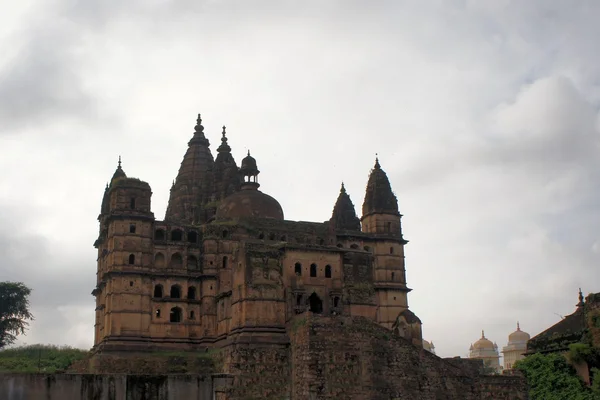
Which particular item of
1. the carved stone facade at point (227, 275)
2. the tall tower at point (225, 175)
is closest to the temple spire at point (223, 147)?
the tall tower at point (225, 175)

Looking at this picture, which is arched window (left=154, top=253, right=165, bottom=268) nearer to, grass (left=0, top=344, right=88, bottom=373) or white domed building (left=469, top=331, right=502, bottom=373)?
grass (left=0, top=344, right=88, bottom=373)

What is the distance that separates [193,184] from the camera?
189 feet

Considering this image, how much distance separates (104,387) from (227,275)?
107 ft

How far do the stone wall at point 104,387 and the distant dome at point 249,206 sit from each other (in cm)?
3389

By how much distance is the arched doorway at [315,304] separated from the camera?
→ 43.6 metres

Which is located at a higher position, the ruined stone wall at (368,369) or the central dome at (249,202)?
the central dome at (249,202)

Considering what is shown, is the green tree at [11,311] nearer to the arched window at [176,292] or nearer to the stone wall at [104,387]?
the arched window at [176,292]

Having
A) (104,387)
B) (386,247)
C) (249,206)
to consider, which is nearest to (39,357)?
(249,206)

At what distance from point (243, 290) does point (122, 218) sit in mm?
9187

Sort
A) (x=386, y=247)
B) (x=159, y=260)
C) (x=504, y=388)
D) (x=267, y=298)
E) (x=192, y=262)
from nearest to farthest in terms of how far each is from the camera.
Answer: (x=504, y=388) < (x=267, y=298) < (x=159, y=260) < (x=192, y=262) < (x=386, y=247)

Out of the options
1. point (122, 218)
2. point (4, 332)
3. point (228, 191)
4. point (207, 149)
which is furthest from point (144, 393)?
point (4, 332)

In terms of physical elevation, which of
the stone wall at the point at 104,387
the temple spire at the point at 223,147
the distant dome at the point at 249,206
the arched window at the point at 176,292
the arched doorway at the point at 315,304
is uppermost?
the temple spire at the point at 223,147

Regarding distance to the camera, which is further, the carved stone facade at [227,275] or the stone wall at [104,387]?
the carved stone facade at [227,275]

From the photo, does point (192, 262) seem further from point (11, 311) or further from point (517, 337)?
point (517, 337)
